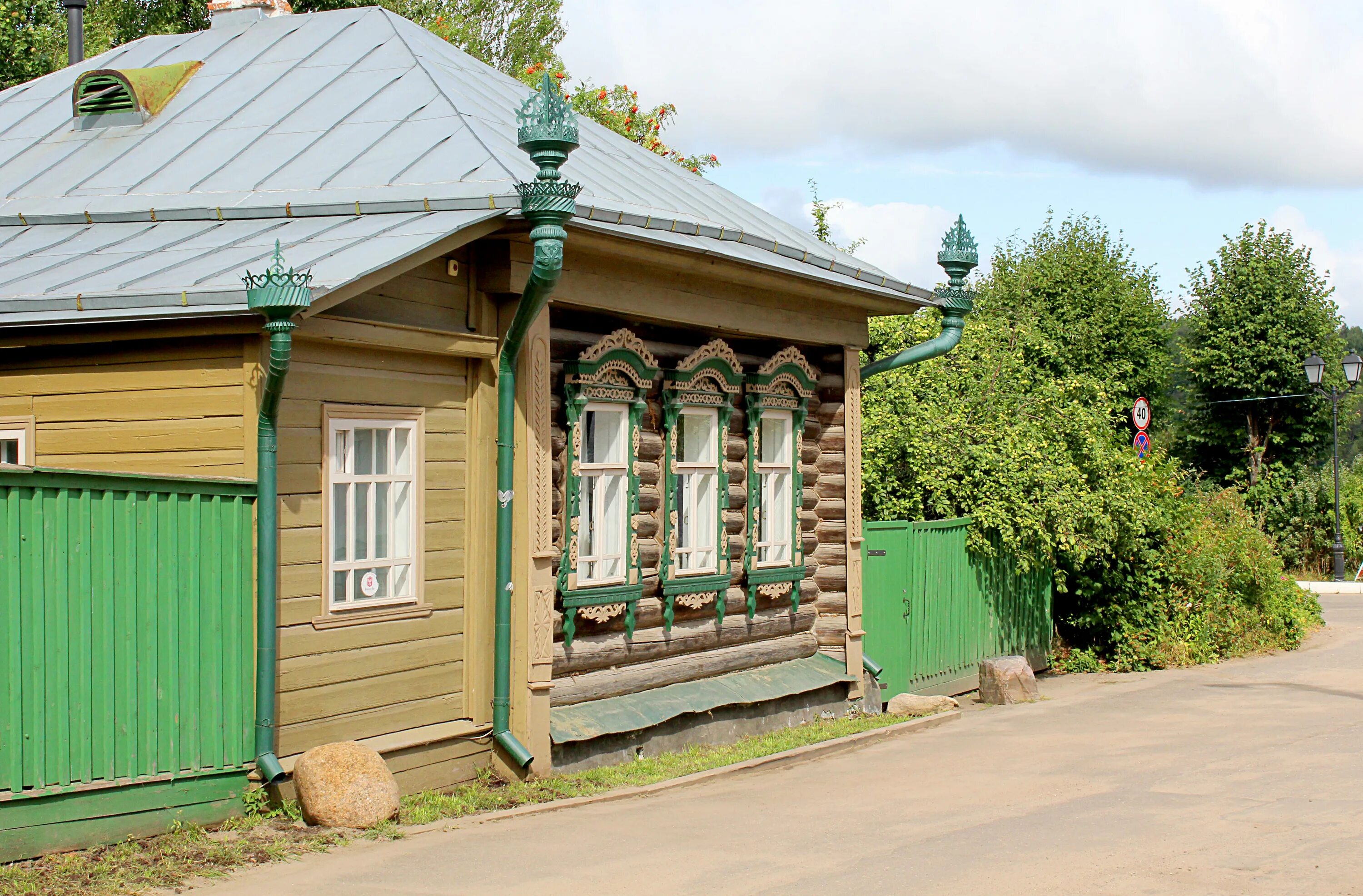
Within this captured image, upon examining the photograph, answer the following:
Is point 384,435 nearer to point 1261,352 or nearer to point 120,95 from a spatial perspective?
point 120,95

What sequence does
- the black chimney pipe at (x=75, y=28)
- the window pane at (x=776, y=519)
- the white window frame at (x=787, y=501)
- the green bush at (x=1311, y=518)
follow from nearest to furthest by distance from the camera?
the white window frame at (x=787, y=501)
the window pane at (x=776, y=519)
the black chimney pipe at (x=75, y=28)
the green bush at (x=1311, y=518)

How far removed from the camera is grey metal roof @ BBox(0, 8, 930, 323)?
8.26 meters

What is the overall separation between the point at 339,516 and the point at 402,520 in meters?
0.48

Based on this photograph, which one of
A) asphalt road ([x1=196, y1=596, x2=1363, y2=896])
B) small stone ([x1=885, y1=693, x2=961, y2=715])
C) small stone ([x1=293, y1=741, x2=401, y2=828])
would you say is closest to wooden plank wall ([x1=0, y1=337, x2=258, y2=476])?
small stone ([x1=293, y1=741, x2=401, y2=828])

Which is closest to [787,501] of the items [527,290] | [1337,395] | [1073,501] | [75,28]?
[1073,501]

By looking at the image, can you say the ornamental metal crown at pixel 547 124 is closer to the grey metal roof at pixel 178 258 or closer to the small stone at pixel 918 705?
the grey metal roof at pixel 178 258

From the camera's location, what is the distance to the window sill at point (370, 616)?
8125 millimetres

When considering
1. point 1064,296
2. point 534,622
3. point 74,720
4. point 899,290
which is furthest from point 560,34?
point 74,720

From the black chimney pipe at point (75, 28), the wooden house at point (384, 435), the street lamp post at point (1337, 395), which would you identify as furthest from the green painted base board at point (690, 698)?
the street lamp post at point (1337, 395)

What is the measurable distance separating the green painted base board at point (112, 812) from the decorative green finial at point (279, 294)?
7.50 feet

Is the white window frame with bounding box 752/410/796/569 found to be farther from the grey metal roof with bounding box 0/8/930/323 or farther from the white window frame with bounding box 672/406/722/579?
the grey metal roof with bounding box 0/8/930/323

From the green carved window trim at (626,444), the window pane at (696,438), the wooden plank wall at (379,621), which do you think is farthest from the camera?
the window pane at (696,438)

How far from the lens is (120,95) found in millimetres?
11156

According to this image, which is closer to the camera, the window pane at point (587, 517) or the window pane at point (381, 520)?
the window pane at point (381, 520)
